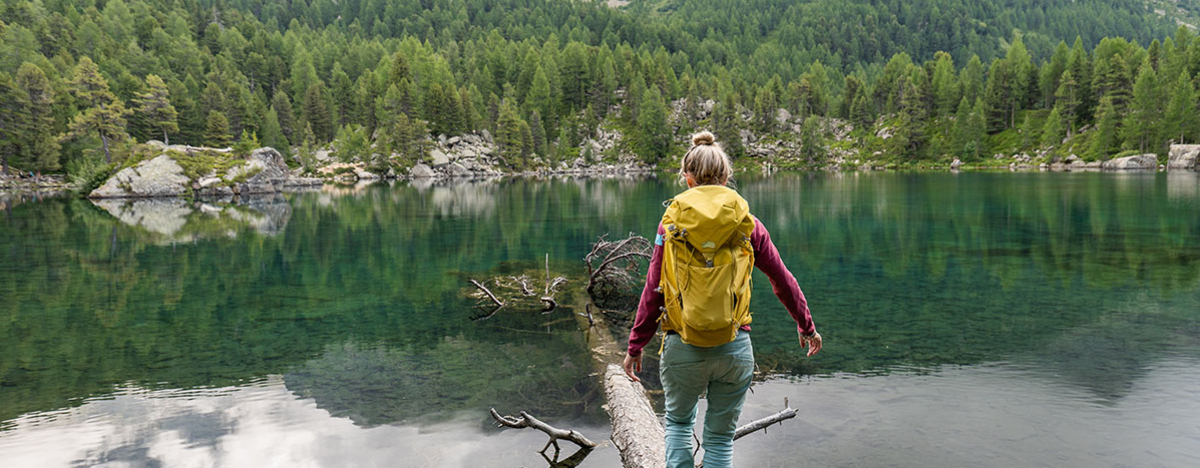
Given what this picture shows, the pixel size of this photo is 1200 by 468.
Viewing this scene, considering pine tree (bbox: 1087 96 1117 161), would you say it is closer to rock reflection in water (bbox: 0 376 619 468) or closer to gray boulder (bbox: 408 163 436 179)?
gray boulder (bbox: 408 163 436 179)

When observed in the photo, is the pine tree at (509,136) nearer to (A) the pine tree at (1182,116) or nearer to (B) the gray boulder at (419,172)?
(B) the gray boulder at (419,172)

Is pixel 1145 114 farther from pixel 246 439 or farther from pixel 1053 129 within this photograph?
pixel 246 439

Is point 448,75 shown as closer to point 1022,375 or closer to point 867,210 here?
point 867,210

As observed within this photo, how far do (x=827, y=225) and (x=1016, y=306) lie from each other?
20.4m

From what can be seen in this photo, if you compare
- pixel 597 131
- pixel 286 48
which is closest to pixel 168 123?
pixel 286 48

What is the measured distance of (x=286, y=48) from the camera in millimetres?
184125

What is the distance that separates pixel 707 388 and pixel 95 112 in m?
115

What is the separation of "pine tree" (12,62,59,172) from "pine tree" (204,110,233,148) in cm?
2560

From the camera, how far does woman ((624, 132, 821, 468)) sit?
14.6 feet

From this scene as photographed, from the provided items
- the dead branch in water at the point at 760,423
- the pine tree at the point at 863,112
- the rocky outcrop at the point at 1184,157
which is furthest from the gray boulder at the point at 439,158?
the rocky outcrop at the point at 1184,157

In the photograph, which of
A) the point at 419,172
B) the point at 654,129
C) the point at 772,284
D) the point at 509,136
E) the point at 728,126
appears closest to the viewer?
the point at 772,284

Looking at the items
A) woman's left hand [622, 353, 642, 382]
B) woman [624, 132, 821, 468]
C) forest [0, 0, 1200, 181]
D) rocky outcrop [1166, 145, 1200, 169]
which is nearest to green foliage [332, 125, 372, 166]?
forest [0, 0, 1200, 181]

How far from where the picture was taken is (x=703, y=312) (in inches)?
174

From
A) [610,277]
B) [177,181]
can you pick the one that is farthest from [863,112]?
[610,277]
